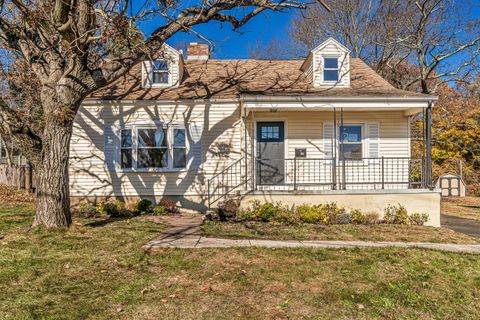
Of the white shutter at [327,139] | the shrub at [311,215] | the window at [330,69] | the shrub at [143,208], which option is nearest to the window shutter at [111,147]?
the shrub at [143,208]

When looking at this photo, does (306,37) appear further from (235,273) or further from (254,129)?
(235,273)

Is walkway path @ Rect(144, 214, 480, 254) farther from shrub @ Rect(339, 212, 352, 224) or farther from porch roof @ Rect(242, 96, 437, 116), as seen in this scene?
porch roof @ Rect(242, 96, 437, 116)

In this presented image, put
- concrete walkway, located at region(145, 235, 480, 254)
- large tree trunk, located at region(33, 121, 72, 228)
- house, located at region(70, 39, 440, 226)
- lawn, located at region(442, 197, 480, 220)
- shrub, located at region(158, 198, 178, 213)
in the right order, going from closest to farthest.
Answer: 1. concrete walkway, located at region(145, 235, 480, 254)
2. large tree trunk, located at region(33, 121, 72, 228)
3. shrub, located at region(158, 198, 178, 213)
4. house, located at region(70, 39, 440, 226)
5. lawn, located at region(442, 197, 480, 220)

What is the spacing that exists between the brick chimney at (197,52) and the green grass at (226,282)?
32.8ft

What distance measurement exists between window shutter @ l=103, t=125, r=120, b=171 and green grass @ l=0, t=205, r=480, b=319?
4.73 meters

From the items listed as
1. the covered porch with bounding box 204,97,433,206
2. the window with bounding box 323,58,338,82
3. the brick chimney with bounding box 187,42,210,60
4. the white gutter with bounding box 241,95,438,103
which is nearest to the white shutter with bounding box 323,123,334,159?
the covered porch with bounding box 204,97,433,206

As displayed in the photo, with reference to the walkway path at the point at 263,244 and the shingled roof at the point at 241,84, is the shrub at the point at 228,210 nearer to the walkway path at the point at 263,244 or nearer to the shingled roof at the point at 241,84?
the walkway path at the point at 263,244

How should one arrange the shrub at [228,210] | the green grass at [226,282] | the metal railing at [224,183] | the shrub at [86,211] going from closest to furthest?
the green grass at [226,282], the shrub at [228,210], the shrub at [86,211], the metal railing at [224,183]

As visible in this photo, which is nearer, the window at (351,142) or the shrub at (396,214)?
the shrub at (396,214)

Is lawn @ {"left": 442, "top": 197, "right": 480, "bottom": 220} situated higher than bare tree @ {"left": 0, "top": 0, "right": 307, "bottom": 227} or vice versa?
bare tree @ {"left": 0, "top": 0, "right": 307, "bottom": 227}

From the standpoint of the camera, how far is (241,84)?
466 inches

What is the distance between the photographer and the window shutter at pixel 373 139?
11234 mm

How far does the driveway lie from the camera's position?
8.87 meters

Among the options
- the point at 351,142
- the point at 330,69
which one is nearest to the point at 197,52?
the point at 330,69
